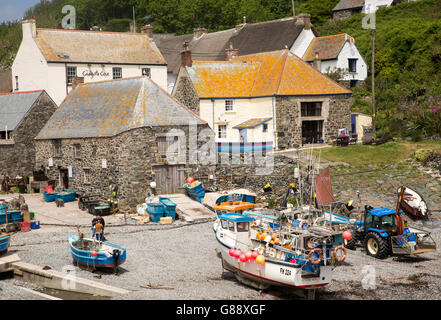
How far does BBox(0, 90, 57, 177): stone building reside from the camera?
4075 centimetres

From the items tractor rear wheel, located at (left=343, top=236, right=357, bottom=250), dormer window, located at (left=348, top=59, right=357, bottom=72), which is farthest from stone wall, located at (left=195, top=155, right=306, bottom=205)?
dormer window, located at (left=348, top=59, right=357, bottom=72)

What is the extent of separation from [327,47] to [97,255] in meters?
37.6

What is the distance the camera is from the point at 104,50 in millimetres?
50719

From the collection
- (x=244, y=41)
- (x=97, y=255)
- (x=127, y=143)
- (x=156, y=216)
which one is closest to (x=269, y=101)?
(x=127, y=143)

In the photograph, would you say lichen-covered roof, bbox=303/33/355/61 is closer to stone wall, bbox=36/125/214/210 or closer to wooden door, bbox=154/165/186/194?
stone wall, bbox=36/125/214/210

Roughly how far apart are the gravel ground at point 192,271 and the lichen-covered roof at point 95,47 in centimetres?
2408

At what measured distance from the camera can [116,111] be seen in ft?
117

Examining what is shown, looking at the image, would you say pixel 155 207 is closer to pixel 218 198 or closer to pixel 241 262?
pixel 218 198

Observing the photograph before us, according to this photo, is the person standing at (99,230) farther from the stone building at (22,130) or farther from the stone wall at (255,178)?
the stone building at (22,130)

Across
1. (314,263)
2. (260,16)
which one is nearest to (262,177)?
(314,263)

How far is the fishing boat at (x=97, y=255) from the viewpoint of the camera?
21312mm

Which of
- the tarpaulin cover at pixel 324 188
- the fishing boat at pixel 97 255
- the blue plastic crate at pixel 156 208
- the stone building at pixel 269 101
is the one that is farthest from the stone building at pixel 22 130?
the tarpaulin cover at pixel 324 188

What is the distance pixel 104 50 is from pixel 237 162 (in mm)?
20416

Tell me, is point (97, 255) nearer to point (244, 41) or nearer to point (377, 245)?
point (377, 245)
